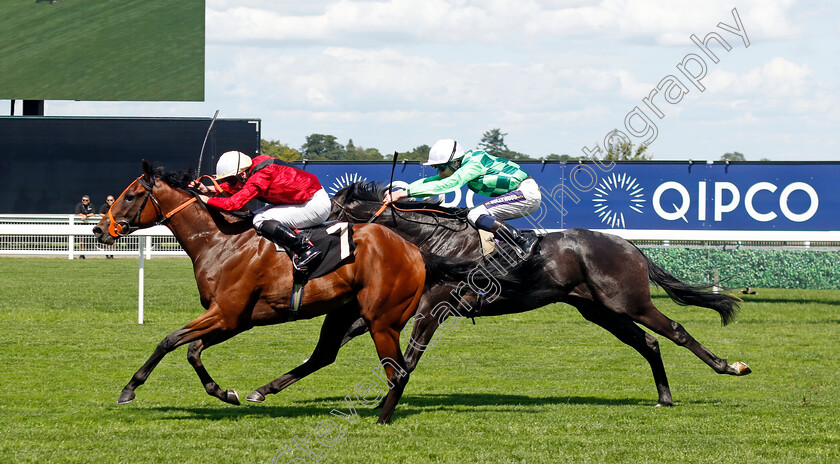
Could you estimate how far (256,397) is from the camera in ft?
20.2

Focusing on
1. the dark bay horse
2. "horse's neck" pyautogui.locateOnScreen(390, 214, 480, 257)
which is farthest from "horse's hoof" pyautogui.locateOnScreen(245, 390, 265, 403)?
"horse's neck" pyautogui.locateOnScreen(390, 214, 480, 257)

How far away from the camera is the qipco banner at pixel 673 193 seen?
55.8 ft

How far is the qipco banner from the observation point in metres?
17.0

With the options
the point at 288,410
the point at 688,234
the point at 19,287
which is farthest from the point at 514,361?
the point at 19,287

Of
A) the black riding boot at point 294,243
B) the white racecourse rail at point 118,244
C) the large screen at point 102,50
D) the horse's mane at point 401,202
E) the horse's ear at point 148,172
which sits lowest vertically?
the white racecourse rail at point 118,244

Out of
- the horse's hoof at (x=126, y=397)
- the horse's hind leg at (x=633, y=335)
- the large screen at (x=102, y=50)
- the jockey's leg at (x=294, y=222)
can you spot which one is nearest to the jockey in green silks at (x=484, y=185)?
the horse's hind leg at (x=633, y=335)

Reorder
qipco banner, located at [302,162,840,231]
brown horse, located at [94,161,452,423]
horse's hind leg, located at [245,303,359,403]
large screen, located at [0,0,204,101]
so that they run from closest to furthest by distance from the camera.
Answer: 1. brown horse, located at [94,161,452,423]
2. horse's hind leg, located at [245,303,359,403]
3. qipco banner, located at [302,162,840,231]
4. large screen, located at [0,0,204,101]

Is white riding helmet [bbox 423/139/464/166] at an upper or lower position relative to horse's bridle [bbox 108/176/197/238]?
upper

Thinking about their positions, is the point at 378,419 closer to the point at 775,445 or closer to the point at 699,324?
the point at 775,445

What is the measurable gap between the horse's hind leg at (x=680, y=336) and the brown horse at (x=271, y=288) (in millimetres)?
1621

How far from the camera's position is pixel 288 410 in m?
6.04

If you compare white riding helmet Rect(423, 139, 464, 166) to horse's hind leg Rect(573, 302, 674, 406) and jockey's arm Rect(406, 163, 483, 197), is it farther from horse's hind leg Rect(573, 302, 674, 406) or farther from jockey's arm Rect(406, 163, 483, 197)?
horse's hind leg Rect(573, 302, 674, 406)

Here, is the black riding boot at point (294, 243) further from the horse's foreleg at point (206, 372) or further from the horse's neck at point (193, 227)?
the horse's foreleg at point (206, 372)

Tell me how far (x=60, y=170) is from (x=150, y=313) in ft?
41.6
